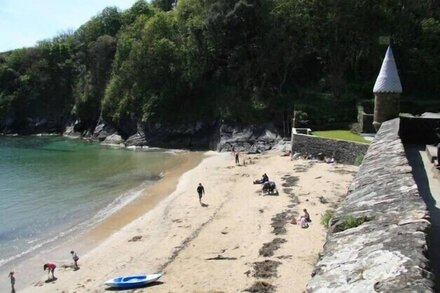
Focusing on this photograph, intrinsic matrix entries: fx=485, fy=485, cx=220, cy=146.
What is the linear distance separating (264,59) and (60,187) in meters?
30.1

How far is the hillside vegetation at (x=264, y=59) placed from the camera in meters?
55.7

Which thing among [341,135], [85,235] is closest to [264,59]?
[341,135]

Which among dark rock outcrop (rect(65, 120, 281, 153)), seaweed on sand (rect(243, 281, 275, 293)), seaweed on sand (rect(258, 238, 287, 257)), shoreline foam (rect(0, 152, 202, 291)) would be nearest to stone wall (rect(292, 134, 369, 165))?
dark rock outcrop (rect(65, 120, 281, 153))

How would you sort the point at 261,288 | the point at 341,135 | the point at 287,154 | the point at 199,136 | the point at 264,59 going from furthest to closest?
the point at 199,136 → the point at 264,59 → the point at 287,154 → the point at 341,135 → the point at 261,288

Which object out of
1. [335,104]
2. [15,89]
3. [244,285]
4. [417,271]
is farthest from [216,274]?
[15,89]

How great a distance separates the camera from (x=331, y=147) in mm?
40344

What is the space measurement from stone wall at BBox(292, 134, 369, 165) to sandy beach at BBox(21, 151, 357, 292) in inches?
43.9

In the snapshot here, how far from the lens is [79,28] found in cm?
9506

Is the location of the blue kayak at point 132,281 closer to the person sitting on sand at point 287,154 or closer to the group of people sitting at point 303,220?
the group of people sitting at point 303,220

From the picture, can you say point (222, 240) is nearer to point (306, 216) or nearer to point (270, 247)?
point (270, 247)

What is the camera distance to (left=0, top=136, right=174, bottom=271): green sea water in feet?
92.9

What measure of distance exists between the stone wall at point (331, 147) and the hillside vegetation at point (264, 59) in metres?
8.03

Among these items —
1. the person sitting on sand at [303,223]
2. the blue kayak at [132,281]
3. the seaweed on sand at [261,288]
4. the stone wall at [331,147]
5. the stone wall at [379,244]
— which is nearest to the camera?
the stone wall at [379,244]

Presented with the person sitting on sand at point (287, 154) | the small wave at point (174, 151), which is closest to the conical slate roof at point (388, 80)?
the person sitting on sand at point (287, 154)
